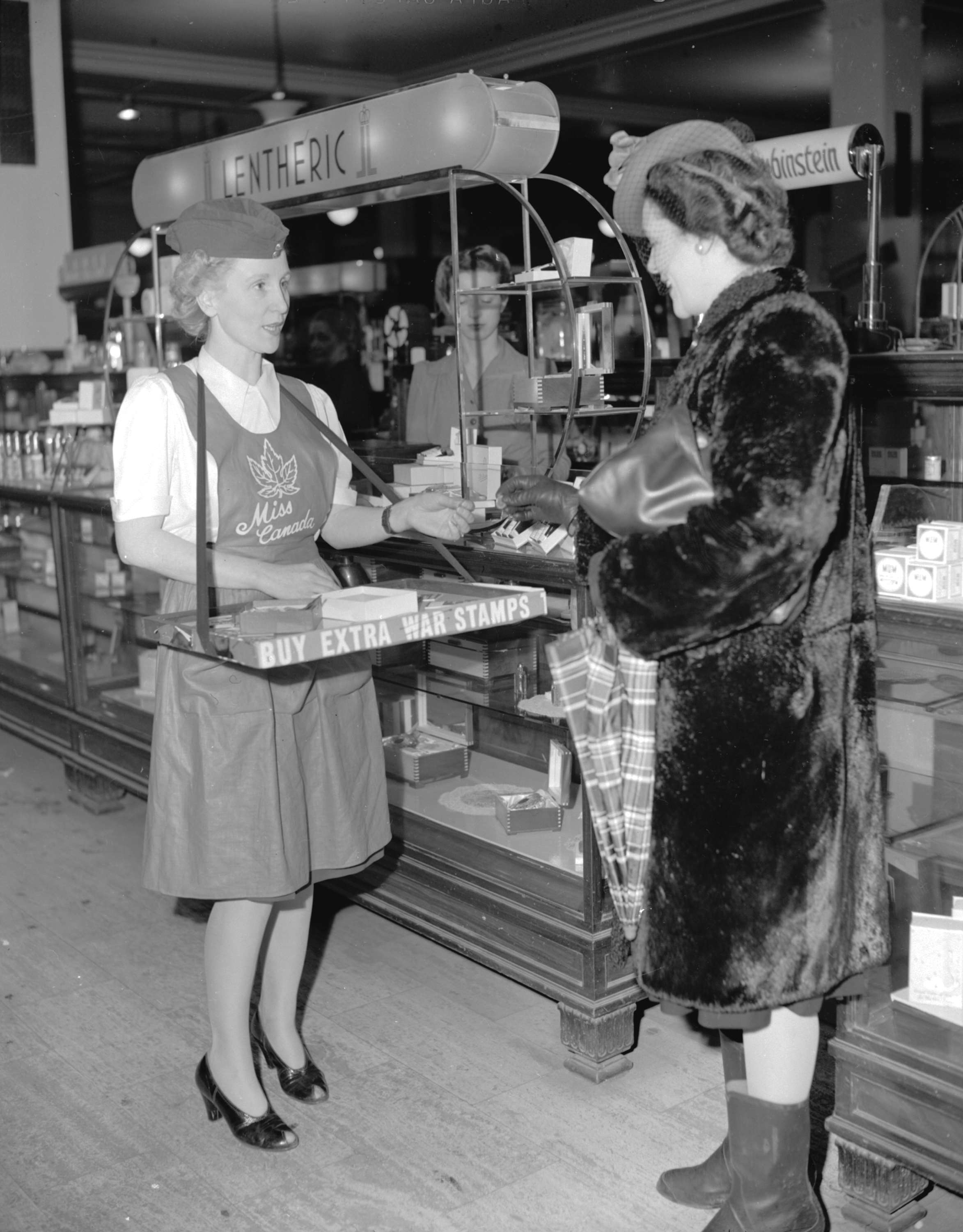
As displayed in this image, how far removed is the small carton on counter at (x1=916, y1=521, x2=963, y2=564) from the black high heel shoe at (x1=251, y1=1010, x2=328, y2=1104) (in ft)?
5.23

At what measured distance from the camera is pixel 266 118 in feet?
30.9

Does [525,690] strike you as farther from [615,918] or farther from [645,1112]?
[645,1112]

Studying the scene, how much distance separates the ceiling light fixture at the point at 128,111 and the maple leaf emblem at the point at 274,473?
736 centimetres

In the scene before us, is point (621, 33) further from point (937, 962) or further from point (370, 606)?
point (937, 962)

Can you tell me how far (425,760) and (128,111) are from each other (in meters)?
7.03

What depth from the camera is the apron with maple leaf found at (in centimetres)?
241

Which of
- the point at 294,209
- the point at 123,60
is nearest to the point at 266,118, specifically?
the point at 123,60

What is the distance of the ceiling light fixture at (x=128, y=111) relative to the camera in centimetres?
889

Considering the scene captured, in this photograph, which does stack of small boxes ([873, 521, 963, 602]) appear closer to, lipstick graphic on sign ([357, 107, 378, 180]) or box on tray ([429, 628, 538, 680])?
box on tray ([429, 628, 538, 680])

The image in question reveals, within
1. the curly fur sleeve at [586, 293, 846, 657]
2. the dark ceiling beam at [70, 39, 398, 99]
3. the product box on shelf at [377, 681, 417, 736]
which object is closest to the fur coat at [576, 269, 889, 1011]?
the curly fur sleeve at [586, 293, 846, 657]

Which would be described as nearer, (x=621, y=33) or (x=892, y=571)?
(x=892, y=571)

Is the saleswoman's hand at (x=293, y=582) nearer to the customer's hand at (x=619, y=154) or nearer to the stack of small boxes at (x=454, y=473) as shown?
the customer's hand at (x=619, y=154)

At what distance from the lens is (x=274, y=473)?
8.16 feet

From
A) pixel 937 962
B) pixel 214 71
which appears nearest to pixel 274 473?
pixel 937 962
